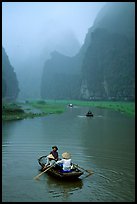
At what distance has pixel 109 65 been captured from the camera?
112 m

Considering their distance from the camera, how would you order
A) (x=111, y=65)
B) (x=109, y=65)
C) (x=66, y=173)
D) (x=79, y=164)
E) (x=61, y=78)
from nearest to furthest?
(x=66, y=173) → (x=79, y=164) → (x=111, y=65) → (x=109, y=65) → (x=61, y=78)

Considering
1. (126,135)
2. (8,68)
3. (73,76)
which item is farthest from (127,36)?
(126,135)

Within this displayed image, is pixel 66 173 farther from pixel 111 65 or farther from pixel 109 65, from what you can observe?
pixel 109 65

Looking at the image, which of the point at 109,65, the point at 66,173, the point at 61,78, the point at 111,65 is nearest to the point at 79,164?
the point at 66,173

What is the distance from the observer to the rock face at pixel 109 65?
105250 millimetres

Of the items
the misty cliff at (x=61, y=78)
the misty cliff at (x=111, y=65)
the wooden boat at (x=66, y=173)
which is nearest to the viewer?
the wooden boat at (x=66, y=173)

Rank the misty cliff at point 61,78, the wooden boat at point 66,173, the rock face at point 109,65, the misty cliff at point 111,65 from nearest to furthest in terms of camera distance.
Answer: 1. the wooden boat at point 66,173
2. the misty cliff at point 111,65
3. the rock face at point 109,65
4. the misty cliff at point 61,78

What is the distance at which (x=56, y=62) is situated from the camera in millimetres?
187875

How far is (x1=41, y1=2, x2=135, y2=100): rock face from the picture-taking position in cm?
10525

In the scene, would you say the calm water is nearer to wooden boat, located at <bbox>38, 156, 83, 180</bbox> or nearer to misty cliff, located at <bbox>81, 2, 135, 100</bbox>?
wooden boat, located at <bbox>38, 156, 83, 180</bbox>

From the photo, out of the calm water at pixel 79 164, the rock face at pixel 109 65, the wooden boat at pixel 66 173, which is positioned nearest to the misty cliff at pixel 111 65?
the rock face at pixel 109 65

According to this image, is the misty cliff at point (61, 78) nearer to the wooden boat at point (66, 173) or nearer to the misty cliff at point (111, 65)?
the misty cliff at point (111, 65)

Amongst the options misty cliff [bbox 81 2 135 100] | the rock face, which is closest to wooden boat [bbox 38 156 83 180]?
the rock face

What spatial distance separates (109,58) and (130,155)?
102m
